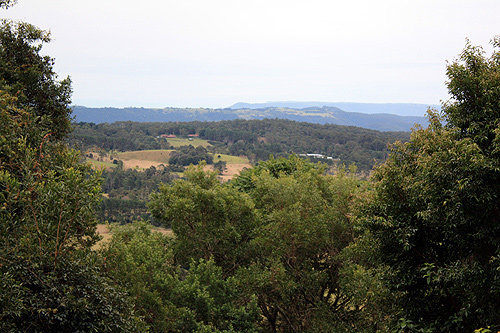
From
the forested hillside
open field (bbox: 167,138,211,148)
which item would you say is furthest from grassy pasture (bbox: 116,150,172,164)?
the forested hillside

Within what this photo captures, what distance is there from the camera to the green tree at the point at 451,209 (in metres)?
7.28

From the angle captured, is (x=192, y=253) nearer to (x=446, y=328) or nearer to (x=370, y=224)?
(x=370, y=224)

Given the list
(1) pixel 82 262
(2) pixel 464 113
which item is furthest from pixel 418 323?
(1) pixel 82 262

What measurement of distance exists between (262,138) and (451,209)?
157716 mm

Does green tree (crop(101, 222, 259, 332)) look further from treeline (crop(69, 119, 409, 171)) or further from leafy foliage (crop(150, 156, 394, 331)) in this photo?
treeline (crop(69, 119, 409, 171))

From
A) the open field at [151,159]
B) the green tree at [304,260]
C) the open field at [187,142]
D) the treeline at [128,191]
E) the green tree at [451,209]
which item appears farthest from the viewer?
the open field at [187,142]

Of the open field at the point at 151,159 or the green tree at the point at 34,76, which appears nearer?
the green tree at the point at 34,76

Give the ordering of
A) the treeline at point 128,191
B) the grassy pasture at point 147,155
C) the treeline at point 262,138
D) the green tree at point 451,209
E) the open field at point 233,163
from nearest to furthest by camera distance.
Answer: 1. the green tree at point 451,209
2. the treeline at point 128,191
3. the open field at point 233,163
4. the treeline at point 262,138
5. the grassy pasture at point 147,155

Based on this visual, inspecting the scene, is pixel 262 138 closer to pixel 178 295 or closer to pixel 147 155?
pixel 147 155

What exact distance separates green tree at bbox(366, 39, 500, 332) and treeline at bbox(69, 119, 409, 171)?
101 metres

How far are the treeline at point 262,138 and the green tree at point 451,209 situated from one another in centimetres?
10092

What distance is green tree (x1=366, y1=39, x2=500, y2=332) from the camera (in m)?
7.28

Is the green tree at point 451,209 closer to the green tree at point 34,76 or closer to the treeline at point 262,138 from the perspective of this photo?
the green tree at point 34,76

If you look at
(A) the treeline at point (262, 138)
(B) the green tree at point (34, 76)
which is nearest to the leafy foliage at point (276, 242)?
(B) the green tree at point (34, 76)
